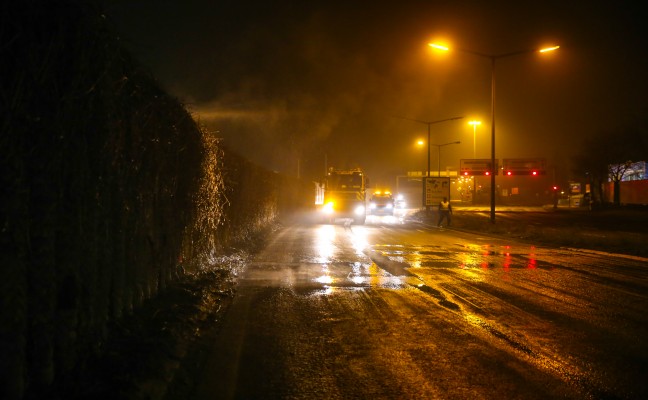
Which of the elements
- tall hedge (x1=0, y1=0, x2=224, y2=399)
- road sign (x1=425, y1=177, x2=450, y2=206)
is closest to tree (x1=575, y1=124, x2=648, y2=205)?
road sign (x1=425, y1=177, x2=450, y2=206)

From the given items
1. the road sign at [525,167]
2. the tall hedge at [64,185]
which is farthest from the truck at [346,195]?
the road sign at [525,167]

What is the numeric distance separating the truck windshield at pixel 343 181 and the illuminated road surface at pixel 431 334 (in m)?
24.5

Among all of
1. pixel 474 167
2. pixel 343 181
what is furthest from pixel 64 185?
pixel 474 167

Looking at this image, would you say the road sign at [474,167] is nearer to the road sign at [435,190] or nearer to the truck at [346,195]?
the road sign at [435,190]

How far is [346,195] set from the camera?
38125mm

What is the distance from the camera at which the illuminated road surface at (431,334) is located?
5.57 metres

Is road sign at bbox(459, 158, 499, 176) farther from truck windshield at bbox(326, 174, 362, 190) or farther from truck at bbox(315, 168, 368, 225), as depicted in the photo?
truck windshield at bbox(326, 174, 362, 190)

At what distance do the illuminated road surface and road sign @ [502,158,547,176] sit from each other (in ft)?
192

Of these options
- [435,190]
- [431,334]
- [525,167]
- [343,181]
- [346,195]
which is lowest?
[431,334]

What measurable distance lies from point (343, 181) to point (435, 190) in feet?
25.4

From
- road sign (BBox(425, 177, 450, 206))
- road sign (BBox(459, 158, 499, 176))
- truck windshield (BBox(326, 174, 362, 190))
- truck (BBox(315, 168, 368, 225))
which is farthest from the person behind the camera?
road sign (BBox(459, 158, 499, 176))

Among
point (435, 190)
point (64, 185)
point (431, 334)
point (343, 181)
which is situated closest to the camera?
point (64, 185)

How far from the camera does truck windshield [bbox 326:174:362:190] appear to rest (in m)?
38.8

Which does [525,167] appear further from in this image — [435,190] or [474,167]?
[435,190]
